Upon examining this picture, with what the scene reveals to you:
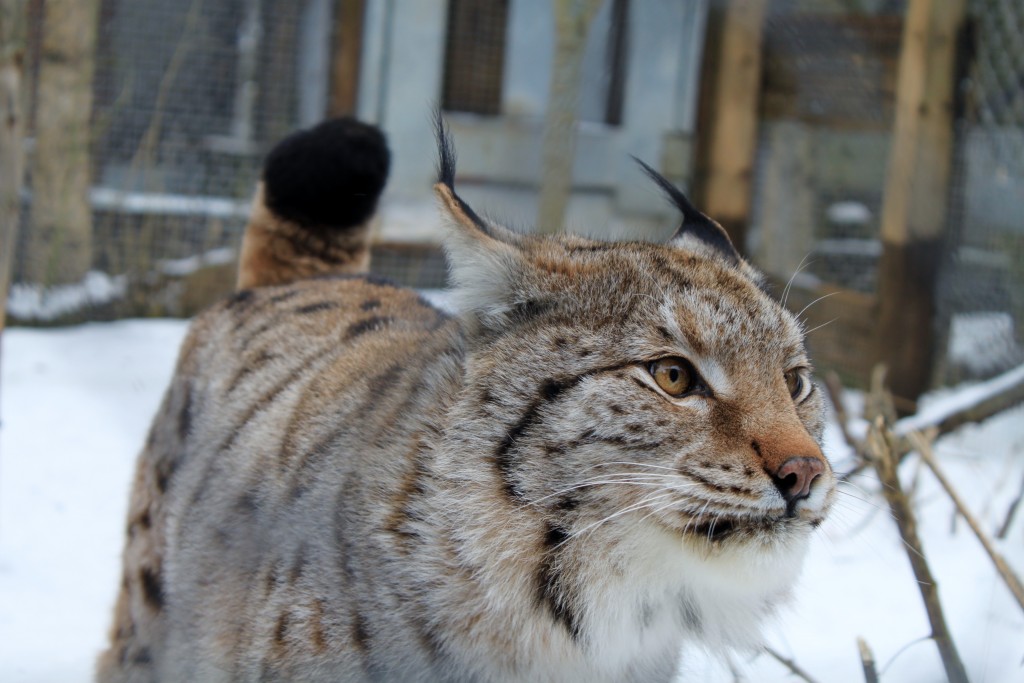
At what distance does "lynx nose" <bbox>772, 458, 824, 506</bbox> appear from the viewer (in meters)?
1.94

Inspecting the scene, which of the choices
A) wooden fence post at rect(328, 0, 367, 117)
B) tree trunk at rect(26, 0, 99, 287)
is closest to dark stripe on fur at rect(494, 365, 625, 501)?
tree trunk at rect(26, 0, 99, 287)

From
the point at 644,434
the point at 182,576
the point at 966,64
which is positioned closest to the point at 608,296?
the point at 644,434

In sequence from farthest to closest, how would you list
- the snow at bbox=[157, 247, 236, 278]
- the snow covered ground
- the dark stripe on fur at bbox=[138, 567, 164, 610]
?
1. the snow at bbox=[157, 247, 236, 278]
2. the snow covered ground
3. the dark stripe on fur at bbox=[138, 567, 164, 610]

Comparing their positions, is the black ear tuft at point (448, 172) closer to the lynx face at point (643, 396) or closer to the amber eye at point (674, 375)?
the lynx face at point (643, 396)

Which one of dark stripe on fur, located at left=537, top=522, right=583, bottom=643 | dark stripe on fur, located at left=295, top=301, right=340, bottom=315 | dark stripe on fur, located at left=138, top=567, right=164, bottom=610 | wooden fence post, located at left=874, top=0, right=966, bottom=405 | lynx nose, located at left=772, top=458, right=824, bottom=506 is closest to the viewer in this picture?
lynx nose, located at left=772, top=458, right=824, bottom=506

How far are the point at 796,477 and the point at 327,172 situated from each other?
1795 mm

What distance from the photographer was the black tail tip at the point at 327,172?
3.22 meters

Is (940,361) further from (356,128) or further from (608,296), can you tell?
(608,296)

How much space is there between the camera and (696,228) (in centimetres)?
266

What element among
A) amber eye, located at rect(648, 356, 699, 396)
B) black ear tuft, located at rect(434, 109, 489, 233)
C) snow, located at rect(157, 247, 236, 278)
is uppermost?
black ear tuft, located at rect(434, 109, 489, 233)

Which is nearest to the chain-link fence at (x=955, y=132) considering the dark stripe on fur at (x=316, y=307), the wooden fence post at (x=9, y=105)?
the dark stripe on fur at (x=316, y=307)

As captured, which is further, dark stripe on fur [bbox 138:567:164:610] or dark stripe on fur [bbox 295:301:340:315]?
dark stripe on fur [bbox 295:301:340:315]

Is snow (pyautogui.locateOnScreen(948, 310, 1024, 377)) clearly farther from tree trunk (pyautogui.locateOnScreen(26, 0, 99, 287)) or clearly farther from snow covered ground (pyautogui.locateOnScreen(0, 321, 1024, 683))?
tree trunk (pyautogui.locateOnScreen(26, 0, 99, 287))

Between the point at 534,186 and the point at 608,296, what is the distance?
15.3 feet
